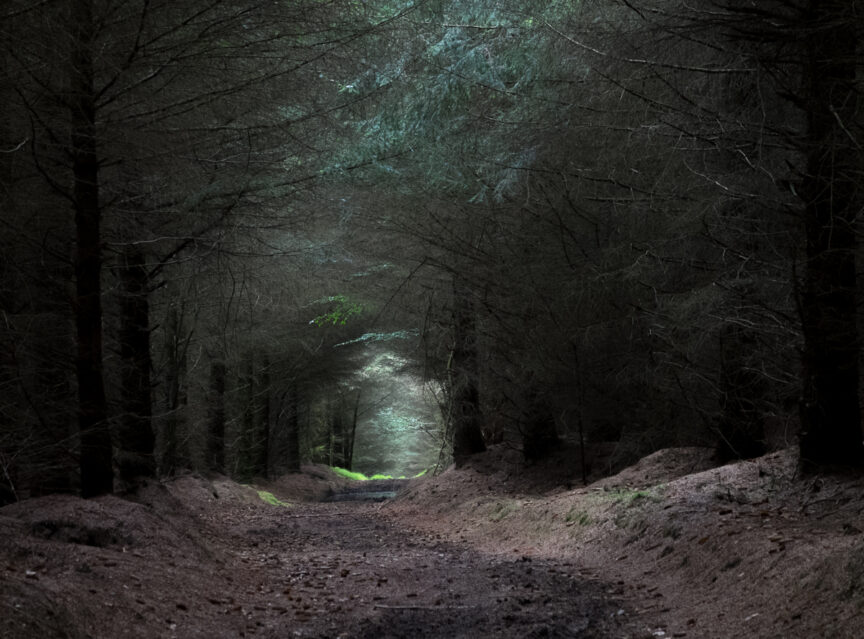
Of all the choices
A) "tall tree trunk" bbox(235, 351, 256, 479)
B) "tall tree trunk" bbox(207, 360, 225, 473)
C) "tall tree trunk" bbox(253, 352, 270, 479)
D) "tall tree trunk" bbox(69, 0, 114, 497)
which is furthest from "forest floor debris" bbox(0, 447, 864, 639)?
"tall tree trunk" bbox(253, 352, 270, 479)

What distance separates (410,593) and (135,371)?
5.22 metres

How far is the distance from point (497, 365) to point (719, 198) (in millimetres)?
6886

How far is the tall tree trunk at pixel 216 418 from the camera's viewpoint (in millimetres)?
18078

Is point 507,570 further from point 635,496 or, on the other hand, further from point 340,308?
point 340,308

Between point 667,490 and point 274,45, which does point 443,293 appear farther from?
point 274,45

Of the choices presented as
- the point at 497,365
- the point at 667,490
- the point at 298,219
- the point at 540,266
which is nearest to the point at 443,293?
the point at 497,365

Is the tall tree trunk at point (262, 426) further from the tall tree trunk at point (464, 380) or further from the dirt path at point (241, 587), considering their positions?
the dirt path at point (241, 587)

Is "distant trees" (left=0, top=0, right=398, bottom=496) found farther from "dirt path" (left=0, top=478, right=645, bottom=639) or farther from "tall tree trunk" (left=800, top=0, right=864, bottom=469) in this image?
"tall tree trunk" (left=800, top=0, right=864, bottom=469)

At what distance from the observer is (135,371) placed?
9.42 metres

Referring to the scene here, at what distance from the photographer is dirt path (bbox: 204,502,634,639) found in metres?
5.04

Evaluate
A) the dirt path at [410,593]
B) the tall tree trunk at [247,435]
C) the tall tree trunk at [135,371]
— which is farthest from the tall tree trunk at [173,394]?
the tall tree trunk at [247,435]

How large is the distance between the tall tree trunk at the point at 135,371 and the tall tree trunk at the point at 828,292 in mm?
7571

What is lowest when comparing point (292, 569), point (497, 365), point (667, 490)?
point (292, 569)

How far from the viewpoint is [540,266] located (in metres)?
10.2
